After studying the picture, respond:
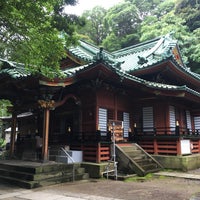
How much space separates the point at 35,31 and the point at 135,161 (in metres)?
7.67

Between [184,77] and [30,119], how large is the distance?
11979 mm

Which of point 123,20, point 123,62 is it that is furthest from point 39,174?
point 123,20

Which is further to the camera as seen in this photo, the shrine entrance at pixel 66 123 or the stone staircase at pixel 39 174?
the shrine entrance at pixel 66 123

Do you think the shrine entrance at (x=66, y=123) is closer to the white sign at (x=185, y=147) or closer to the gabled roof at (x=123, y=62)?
the gabled roof at (x=123, y=62)

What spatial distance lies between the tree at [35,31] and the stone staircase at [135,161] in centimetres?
579

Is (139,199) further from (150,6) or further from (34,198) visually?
(150,6)

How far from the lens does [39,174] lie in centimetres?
948

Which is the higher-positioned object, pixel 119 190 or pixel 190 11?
pixel 190 11

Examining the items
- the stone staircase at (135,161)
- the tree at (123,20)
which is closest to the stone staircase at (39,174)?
the stone staircase at (135,161)

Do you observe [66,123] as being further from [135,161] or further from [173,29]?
[173,29]

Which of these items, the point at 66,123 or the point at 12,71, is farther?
the point at 66,123

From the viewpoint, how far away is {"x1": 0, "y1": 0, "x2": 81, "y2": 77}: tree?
6445mm

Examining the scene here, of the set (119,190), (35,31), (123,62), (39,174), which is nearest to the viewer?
(35,31)

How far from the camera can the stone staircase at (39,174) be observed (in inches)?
366
